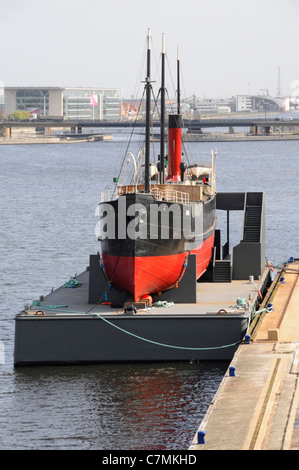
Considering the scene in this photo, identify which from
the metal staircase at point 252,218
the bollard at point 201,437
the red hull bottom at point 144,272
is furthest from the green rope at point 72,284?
the bollard at point 201,437

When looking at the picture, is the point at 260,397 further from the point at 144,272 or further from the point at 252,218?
the point at 252,218

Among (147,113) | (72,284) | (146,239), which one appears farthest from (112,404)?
(147,113)

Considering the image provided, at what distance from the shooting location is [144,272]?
120 ft

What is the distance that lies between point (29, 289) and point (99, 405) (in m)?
21.7

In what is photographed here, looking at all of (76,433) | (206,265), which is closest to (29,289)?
(206,265)

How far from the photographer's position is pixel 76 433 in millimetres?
29266

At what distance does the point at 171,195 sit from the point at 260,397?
15.7 metres

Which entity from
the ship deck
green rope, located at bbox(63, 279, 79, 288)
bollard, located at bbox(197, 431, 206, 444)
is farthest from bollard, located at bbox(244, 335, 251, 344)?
green rope, located at bbox(63, 279, 79, 288)

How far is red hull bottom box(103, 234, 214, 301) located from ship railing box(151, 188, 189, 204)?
10.2 feet

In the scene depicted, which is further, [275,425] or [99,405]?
[99,405]

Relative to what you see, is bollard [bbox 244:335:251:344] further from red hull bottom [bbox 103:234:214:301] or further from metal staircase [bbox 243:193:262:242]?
metal staircase [bbox 243:193:262:242]
